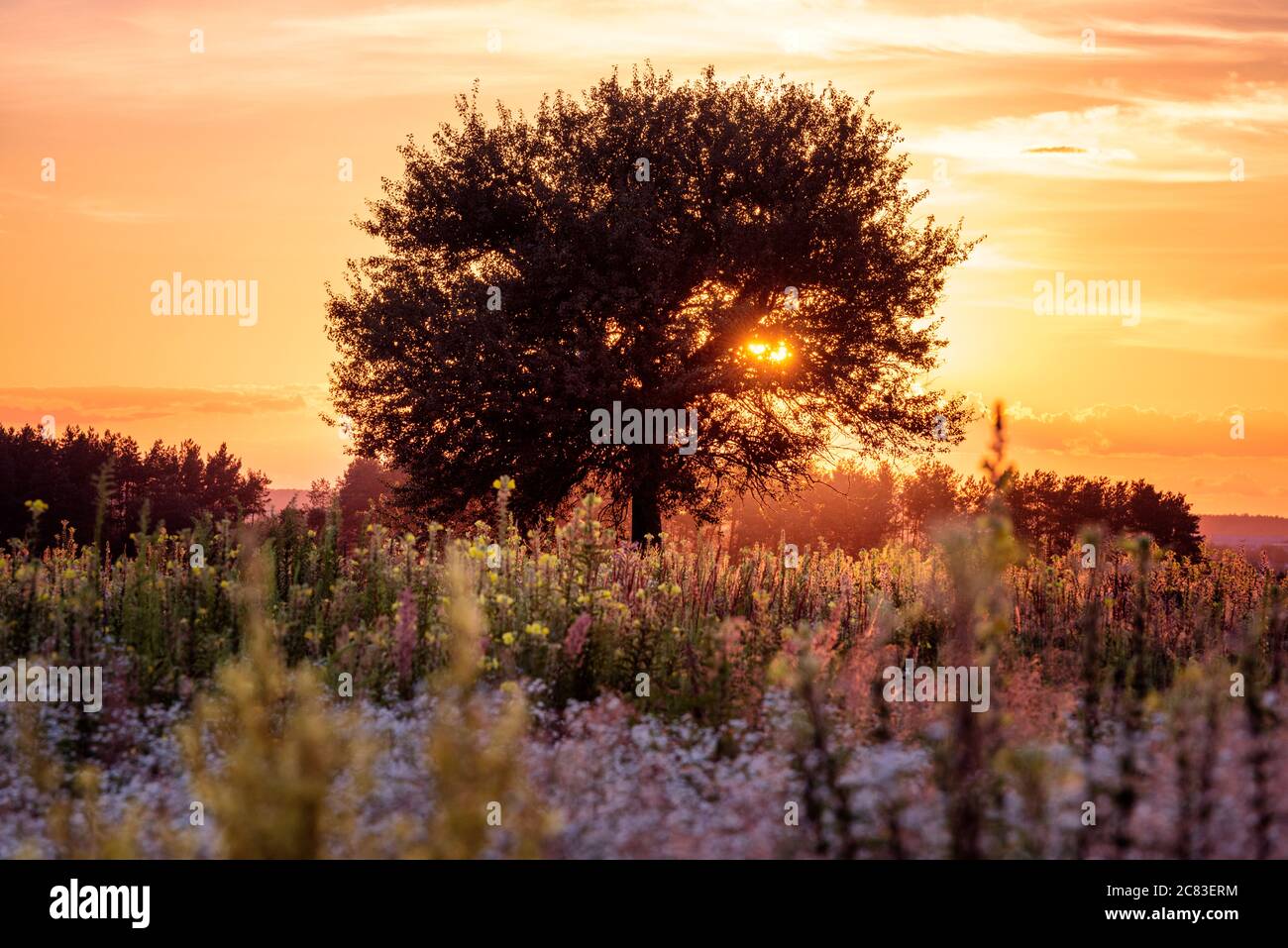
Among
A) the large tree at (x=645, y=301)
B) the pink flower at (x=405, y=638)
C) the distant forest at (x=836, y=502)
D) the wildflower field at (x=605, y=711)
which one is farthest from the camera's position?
the distant forest at (x=836, y=502)

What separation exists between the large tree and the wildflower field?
1125 centimetres

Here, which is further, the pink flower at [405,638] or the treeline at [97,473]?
the treeline at [97,473]

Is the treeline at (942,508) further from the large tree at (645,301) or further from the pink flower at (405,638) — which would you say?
the pink flower at (405,638)

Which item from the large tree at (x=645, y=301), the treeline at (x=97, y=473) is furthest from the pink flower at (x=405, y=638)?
the treeline at (x=97, y=473)

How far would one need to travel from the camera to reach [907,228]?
2638 cm

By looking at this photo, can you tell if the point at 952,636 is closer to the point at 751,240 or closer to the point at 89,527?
the point at 751,240

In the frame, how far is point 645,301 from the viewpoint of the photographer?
957 inches

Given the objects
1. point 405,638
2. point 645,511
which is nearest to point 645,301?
point 645,511

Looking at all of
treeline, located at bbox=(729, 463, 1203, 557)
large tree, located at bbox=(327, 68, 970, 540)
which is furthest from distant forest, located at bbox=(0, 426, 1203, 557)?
large tree, located at bbox=(327, 68, 970, 540)

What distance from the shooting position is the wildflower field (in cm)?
481

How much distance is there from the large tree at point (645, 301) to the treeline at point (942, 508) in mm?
30913

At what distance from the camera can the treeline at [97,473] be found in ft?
204

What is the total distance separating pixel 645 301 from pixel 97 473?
4166 centimetres
